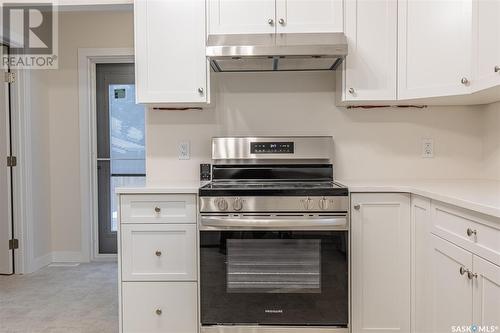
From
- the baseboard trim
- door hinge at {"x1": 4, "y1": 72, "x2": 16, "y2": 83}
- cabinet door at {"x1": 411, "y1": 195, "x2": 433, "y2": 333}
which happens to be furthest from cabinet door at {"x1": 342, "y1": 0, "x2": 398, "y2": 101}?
the baseboard trim

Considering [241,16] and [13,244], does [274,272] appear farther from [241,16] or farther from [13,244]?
[13,244]

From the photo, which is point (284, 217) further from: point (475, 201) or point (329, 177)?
point (475, 201)

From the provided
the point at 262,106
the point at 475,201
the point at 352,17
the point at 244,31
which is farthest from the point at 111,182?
the point at 475,201

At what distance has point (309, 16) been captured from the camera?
231 centimetres

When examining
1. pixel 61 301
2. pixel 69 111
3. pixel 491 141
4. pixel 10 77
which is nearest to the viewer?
pixel 491 141

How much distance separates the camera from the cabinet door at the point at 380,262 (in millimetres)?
2109

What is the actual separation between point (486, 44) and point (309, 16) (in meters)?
0.93

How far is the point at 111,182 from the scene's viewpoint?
404 centimetres

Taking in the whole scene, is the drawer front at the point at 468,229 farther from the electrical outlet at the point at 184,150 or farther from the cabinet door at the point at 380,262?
the electrical outlet at the point at 184,150

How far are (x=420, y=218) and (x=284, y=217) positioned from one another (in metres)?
0.67

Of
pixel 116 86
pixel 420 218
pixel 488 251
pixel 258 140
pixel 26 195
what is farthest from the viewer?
pixel 116 86

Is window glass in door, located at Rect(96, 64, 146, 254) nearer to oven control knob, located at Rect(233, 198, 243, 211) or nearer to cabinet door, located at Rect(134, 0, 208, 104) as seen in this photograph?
cabinet door, located at Rect(134, 0, 208, 104)

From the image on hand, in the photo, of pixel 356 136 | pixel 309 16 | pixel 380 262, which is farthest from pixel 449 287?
pixel 309 16

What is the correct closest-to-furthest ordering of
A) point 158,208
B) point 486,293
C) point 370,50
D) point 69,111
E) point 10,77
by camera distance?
point 486,293 < point 158,208 < point 370,50 < point 10,77 < point 69,111
